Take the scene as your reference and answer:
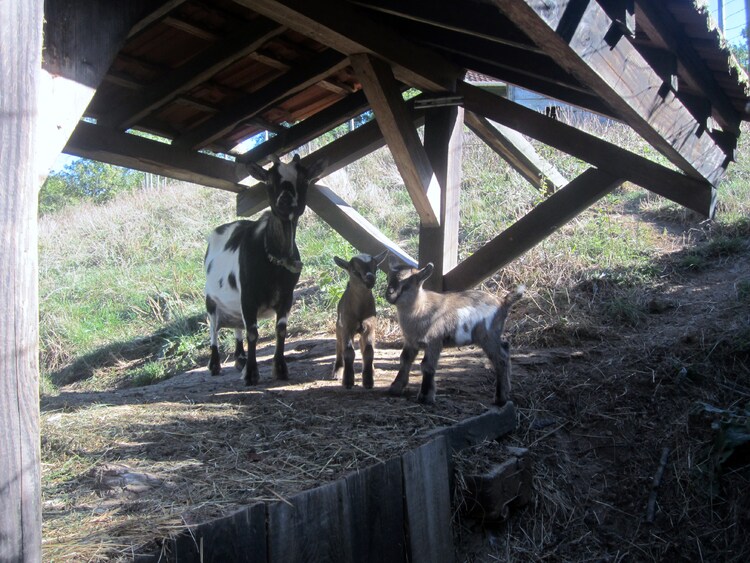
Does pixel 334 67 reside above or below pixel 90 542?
above

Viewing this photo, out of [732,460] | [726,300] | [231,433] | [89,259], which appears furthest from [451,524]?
[89,259]

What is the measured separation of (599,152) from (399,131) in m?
1.70

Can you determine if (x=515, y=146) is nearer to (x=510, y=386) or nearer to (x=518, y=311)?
(x=518, y=311)

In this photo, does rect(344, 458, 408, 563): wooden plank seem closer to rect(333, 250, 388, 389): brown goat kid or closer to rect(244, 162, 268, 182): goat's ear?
rect(333, 250, 388, 389): brown goat kid

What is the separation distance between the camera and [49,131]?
3.41 metres

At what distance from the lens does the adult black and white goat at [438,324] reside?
17.9 feet

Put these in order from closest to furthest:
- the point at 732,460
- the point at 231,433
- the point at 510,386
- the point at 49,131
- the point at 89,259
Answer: the point at 49,131 < the point at 231,433 < the point at 732,460 < the point at 510,386 < the point at 89,259

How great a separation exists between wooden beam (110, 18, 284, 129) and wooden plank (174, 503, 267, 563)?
382 centimetres

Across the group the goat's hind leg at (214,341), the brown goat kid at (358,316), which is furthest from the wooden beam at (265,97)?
the goat's hind leg at (214,341)

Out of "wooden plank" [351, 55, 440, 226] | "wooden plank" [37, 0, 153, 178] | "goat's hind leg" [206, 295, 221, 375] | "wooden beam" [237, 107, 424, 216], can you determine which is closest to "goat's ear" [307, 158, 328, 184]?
"wooden beam" [237, 107, 424, 216]

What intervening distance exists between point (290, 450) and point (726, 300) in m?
5.27

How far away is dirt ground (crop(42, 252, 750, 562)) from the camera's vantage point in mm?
3525

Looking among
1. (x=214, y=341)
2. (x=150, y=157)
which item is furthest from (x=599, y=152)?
(x=214, y=341)

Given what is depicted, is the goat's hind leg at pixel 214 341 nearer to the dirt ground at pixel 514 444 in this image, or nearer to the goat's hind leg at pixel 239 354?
the goat's hind leg at pixel 239 354
